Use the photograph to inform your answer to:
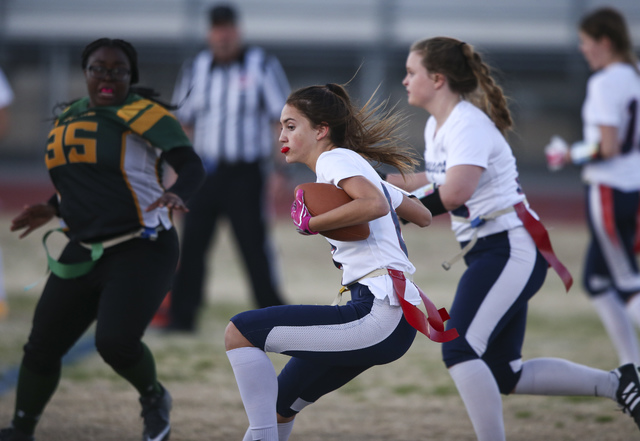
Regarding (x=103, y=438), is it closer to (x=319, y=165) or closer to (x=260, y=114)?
(x=319, y=165)

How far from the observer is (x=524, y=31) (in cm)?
2328

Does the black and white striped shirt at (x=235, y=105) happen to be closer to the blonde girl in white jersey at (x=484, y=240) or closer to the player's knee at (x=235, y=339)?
the blonde girl in white jersey at (x=484, y=240)

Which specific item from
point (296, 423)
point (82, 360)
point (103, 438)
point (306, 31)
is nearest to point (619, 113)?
point (296, 423)

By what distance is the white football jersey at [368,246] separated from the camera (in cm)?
273

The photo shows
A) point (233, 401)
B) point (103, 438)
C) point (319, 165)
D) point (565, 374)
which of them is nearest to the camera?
point (319, 165)

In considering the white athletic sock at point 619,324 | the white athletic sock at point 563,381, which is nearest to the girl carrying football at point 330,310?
the white athletic sock at point 563,381

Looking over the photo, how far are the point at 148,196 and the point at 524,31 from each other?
21.7 m

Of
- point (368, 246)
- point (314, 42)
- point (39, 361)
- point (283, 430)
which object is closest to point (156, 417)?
point (39, 361)

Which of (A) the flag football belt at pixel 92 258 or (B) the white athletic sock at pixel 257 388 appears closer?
(B) the white athletic sock at pixel 257 388

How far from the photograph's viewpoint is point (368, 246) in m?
2.78

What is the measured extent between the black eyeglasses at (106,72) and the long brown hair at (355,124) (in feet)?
3.34

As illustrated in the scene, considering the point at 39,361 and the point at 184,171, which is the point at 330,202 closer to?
the point at 184,171

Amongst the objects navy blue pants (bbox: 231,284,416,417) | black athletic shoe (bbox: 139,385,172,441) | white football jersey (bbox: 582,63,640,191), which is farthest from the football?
white football jersey (bbox: 582,63,640,191)

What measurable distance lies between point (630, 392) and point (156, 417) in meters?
2.14
